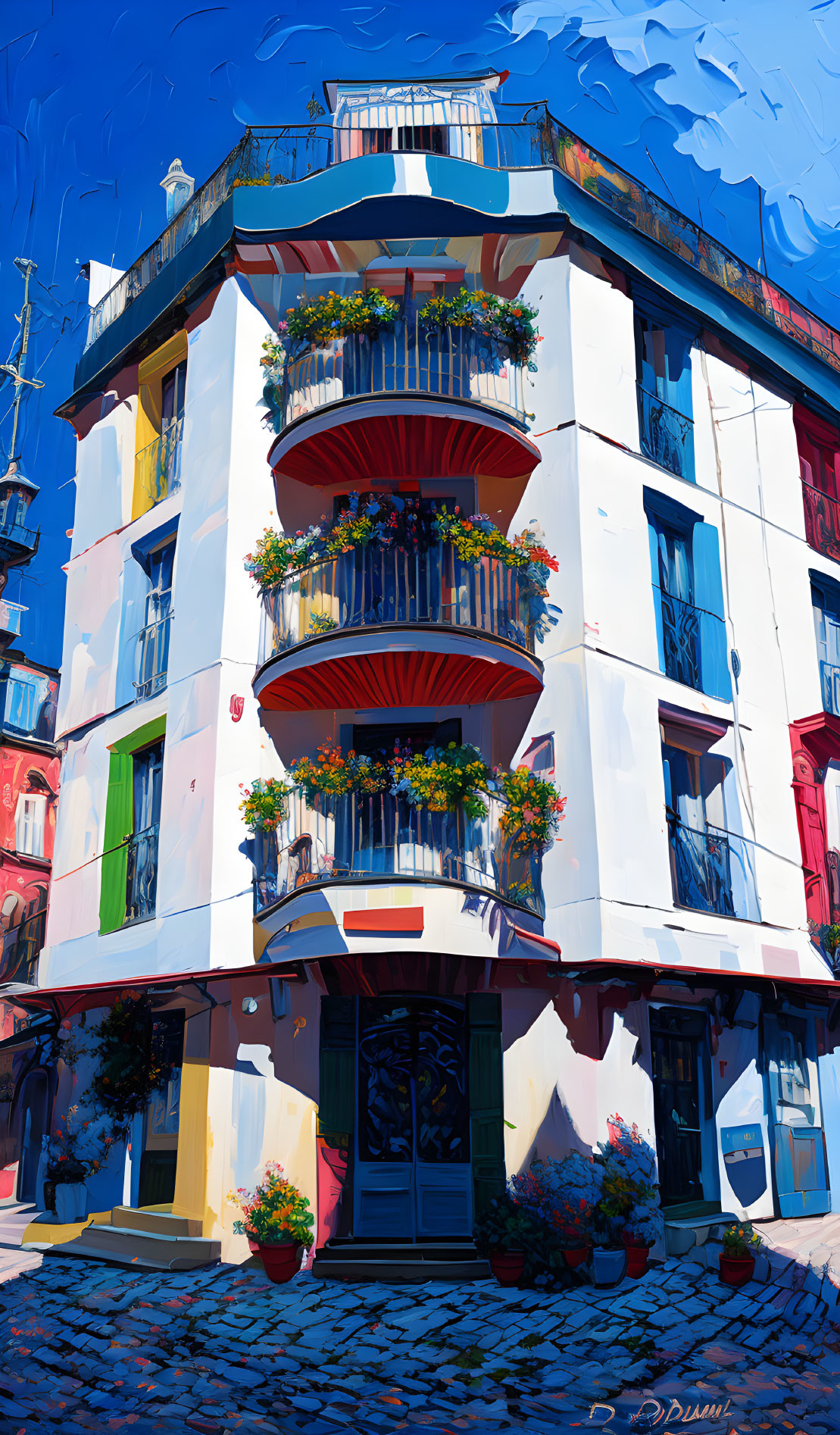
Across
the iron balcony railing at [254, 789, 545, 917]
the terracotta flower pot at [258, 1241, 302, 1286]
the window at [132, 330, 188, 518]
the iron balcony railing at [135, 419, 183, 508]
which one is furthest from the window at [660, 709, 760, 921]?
the window at [132, 330, 188, 518]

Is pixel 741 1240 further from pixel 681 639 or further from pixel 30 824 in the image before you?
pixel 30 824

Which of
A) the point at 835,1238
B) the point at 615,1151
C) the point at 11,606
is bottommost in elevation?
the point at 835,1238

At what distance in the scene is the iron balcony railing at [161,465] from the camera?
54.3 feet

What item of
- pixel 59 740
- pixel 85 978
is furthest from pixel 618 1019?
pixel 59 740

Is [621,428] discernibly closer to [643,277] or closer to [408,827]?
[643,277]

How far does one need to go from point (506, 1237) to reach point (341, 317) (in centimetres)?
1118

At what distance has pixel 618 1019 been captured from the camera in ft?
43.0

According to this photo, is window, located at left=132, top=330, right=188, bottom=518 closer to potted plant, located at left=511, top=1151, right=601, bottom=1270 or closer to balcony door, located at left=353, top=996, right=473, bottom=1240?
balcony door, located at left=353, top=996, right=473, bottom=1240

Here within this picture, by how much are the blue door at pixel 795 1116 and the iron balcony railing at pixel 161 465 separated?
11.1 metres

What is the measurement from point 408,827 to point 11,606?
48.0 feet

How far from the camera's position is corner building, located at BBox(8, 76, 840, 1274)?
42.3ft

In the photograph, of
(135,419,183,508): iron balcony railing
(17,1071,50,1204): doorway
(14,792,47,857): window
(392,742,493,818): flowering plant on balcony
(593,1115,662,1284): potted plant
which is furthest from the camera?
(14,792,47,857): window

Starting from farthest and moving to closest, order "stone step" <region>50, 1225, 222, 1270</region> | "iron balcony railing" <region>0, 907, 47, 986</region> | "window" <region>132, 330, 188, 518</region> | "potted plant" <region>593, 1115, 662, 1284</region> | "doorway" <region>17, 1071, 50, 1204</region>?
1. "iron balcony railing" <region>0, 907, 47, 986</region>
2. "doorway" <region>17, 1071, 50, 1204</region>
3. "window" <region>132, 330, 188, 518</region>
4. "stone step" <region>50, 1225, 222, 1270</region>
5. "potted plant" <region>593, 1115, 662, 1284</region>

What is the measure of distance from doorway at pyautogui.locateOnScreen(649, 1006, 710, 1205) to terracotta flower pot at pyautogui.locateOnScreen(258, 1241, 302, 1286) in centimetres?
429
